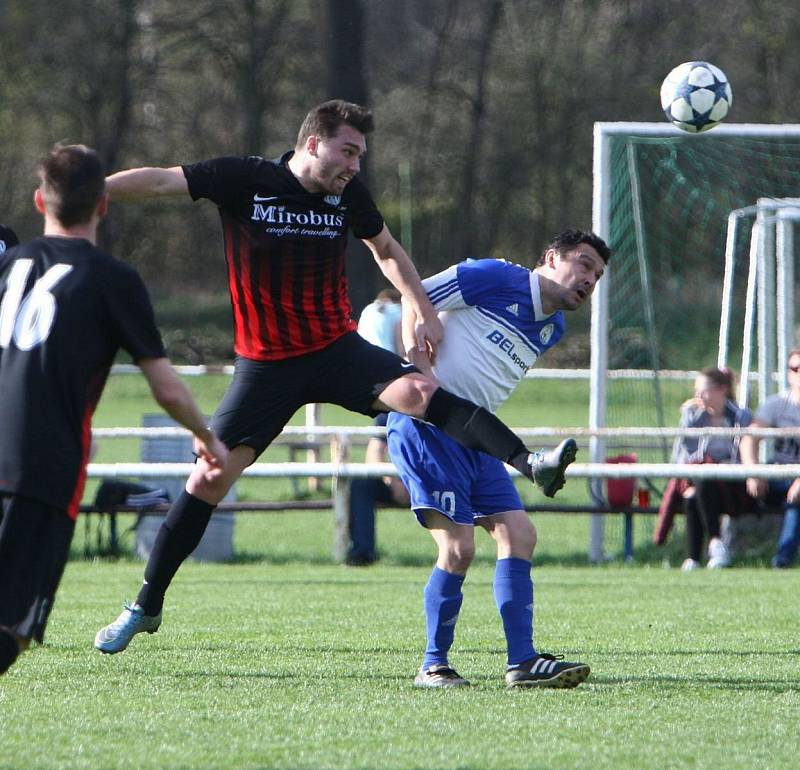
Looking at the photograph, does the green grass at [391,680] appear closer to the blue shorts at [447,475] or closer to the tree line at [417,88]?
the blue shorts at [447,475]

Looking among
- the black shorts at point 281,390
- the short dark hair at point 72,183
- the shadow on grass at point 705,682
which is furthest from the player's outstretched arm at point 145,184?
the shadow on grass at point 705,682

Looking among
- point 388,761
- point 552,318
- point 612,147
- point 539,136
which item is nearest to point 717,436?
point 612,147

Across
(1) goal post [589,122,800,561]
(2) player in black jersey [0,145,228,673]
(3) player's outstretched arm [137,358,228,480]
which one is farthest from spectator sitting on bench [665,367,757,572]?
(2) player in black jersey [0,145,228,673]

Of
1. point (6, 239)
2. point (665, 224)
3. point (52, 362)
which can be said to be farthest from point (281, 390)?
point (665, 224)

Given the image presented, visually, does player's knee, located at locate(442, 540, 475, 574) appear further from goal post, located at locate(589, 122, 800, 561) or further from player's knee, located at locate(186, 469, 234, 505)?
goal post, located at locate(589, 122, 800, 561)

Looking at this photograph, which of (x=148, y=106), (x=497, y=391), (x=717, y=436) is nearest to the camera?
(x=497, y=391)

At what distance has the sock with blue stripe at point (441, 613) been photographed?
541cm

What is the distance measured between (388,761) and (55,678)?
1.89m

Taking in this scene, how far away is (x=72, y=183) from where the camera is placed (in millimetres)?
3891

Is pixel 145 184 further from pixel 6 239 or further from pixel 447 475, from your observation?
pixel 447 475

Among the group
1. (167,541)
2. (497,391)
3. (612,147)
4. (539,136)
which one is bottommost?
(167,541)

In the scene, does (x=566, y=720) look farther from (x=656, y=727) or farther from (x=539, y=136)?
(x=539, y=136)

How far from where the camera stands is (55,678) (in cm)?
544

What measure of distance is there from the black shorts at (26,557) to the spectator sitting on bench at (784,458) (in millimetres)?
7622
